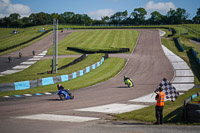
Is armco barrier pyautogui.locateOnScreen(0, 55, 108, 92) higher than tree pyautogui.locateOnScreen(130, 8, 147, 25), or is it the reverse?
tree pyautogui.locateOnScreen(130, 8, 147, 25)

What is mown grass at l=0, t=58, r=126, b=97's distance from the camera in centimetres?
2337

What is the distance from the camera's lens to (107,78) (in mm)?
31641

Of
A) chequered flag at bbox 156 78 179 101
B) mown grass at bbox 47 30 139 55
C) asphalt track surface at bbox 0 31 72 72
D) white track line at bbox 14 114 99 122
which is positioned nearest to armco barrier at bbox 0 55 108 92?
white track line at bbox 14 114 99 122

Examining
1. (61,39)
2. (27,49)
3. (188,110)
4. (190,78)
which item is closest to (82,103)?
(188,110)

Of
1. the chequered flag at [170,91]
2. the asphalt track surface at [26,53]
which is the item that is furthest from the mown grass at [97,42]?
the chequered flag at [170,91]

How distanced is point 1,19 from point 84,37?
406 ft

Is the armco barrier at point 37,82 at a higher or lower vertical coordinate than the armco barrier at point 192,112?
lower

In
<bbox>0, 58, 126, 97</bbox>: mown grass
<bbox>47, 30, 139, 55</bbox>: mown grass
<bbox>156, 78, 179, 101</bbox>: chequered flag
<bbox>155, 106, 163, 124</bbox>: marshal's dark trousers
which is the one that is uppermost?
<bbox>47, 30, 139, 55</bbox>: mown grass

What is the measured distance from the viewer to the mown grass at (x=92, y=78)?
23369 millimetres

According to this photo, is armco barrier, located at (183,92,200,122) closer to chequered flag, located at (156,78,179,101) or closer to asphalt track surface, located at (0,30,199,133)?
asphalt track surface, located at (0,30,199,133)

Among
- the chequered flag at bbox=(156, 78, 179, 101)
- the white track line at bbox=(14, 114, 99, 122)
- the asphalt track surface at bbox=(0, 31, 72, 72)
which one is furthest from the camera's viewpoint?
the asphalt track surface at bbox=(0, 31, 72, 72)

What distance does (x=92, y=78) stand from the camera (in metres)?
31.2

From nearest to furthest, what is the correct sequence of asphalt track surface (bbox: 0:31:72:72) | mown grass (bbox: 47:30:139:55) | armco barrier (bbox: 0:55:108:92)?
armco barrier (bbox: 0:55:108:92) < asphalt track surface (bbox: 0:31:72:72) < mown grass (bbox: 47:30:139:55)

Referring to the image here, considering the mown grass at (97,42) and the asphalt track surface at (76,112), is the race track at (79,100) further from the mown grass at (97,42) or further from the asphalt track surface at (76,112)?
the mown grass at (97,42)
